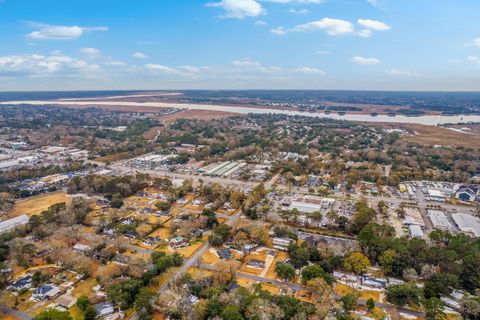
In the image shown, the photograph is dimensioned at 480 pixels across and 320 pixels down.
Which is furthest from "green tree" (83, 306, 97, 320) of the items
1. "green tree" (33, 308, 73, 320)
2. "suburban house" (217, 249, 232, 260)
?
"suburban house" (217, 249, 232, 260)

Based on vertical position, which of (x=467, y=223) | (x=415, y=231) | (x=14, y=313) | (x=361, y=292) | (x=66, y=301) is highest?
(x=467, y=223)

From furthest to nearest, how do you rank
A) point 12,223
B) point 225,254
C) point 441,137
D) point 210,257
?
point 441,137
point 12,223
point 225,254
point 210,257

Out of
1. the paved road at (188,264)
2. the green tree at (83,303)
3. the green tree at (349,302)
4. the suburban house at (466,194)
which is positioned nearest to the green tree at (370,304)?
the green tree at (349,302)

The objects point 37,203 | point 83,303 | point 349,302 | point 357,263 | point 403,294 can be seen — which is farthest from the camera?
point 37,203

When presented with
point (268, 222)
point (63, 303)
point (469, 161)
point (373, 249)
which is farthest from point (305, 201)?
point (469, 161)

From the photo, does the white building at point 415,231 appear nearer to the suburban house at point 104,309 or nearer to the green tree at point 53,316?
the suburban house at point 104,309

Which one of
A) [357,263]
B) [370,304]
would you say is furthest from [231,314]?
[357,263]

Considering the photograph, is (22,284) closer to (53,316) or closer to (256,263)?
(53,316)

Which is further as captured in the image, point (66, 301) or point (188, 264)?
point (188, 264)
